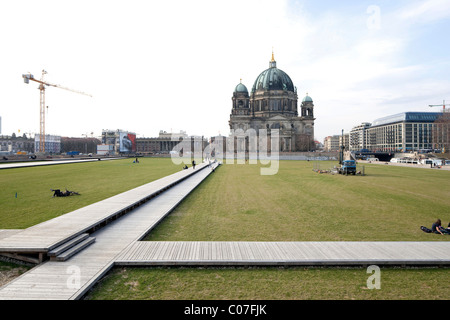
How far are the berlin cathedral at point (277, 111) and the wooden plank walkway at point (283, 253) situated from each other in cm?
9536

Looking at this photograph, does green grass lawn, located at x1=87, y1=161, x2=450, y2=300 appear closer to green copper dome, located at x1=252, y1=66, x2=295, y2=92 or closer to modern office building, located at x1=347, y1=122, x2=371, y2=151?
green copper dome, located at x1=252, y1=66, x2=295, y2=92

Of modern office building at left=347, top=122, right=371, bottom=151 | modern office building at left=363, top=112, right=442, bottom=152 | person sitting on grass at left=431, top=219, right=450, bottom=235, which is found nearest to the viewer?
person sitting on grass at left=431, top=219, right=450, bottom=235

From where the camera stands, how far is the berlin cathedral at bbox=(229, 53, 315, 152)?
106m

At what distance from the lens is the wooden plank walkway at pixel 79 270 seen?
6.11 metres

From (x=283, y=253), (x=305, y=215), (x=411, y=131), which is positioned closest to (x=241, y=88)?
(x=411, y=131)

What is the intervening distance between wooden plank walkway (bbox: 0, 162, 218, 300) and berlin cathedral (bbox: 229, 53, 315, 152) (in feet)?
314

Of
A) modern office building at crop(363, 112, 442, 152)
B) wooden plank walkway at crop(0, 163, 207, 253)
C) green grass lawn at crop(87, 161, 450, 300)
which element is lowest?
green grass lawn at crop(87, 161, 450, 300)

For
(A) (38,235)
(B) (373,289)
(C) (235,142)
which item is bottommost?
(B) (373,289)

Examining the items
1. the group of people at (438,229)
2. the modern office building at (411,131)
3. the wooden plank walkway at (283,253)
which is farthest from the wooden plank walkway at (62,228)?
the modern office building at (411,131)

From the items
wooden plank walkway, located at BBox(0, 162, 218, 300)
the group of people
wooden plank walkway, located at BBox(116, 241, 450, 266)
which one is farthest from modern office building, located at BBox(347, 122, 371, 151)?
wooden plank walkway, located at BBox(0, 162, 218, 300)

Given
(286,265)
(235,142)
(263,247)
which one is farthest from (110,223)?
(235,142)
